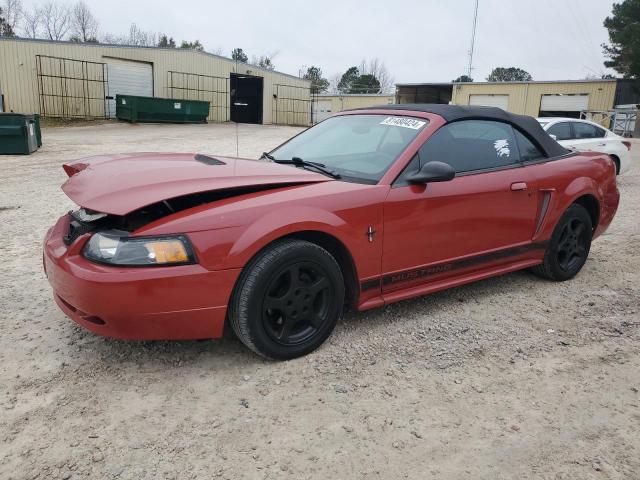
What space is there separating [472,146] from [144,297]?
102 inches

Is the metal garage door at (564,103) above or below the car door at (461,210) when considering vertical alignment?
above

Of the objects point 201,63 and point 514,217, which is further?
point 201,63

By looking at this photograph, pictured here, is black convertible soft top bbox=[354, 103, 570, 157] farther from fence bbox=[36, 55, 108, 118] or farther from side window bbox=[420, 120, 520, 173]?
fence bbox=[36, 55, 108, 118]

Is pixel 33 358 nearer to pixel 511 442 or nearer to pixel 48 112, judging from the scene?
pixel 511 442

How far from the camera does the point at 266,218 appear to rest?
284cm

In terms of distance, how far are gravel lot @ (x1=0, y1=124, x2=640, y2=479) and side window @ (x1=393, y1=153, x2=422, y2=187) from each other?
3.19 ft

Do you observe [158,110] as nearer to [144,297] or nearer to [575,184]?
[575,184]

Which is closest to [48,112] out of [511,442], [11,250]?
[11,250]

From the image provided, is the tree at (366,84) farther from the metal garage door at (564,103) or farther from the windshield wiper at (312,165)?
the windshield wiper at (312,165)

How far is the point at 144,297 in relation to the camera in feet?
8.45

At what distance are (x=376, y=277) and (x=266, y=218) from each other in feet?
2.86

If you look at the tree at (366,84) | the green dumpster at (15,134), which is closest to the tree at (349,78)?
the tree at (366,84)

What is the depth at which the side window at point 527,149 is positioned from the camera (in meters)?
4.23

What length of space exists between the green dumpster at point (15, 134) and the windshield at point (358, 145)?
11.2 meters
